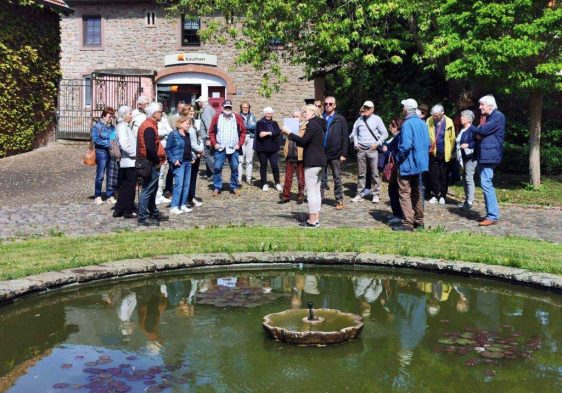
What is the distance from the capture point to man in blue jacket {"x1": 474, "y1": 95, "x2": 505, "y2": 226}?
11930mm

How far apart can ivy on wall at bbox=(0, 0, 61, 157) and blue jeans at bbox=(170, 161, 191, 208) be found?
9247mm

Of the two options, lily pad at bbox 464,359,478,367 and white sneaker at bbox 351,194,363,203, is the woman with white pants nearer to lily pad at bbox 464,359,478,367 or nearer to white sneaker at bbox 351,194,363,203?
white sneaker at bbox 351,194,363,203

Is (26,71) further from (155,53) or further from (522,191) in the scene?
(155,53)

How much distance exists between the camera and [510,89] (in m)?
15.6

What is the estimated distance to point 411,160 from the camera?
36.7 feet

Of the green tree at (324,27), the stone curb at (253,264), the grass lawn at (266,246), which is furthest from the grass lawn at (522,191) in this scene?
the stone curb at (253,264)

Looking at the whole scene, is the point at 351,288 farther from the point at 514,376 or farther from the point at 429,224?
the point at 429,224

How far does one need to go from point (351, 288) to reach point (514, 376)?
9.17ft

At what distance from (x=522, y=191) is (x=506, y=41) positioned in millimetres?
3453

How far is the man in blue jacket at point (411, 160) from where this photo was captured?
11.2 m

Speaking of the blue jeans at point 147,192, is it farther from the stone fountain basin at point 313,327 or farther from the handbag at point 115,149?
the stone fountain basin at point 313,327

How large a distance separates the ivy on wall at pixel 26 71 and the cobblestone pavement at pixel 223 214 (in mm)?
3877

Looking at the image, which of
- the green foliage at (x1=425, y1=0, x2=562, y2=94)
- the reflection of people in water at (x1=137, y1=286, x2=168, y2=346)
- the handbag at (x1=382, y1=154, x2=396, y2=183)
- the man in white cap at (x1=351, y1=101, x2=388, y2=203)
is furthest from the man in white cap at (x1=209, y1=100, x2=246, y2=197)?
Answer: the reflection of people in water at (x1=137, y1=286, x2=168, y2=346)

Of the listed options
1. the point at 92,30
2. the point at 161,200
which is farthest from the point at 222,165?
the point at 92,30
